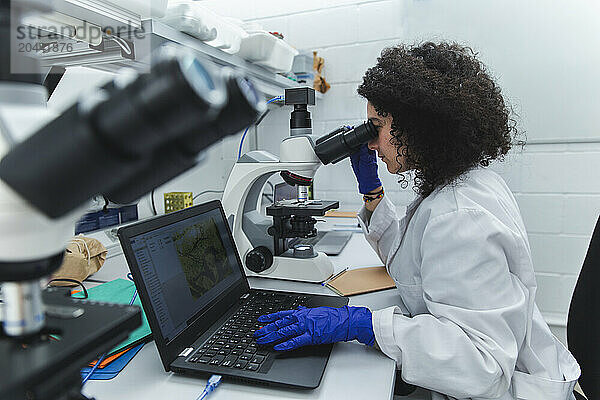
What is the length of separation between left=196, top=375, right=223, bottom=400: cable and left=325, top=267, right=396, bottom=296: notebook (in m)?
0.45

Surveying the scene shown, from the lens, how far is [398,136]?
3.08 feet

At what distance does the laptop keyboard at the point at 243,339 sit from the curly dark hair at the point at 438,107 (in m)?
0.43

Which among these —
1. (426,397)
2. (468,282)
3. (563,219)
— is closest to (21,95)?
(468,282)

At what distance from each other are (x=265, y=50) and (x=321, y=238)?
778 millimetres

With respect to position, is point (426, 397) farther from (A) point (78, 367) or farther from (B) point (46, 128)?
(B) point (46, 128)

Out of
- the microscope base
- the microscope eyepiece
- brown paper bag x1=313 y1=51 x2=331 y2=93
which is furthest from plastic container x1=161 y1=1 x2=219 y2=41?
brown paper bag x1=313 y1=51 x2=331 y2=93

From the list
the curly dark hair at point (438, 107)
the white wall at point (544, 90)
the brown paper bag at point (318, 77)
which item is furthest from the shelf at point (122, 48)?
the white wall at point (544, 90)

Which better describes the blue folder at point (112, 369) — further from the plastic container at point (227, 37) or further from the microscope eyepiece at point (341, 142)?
the plastic container at point (227, 37)

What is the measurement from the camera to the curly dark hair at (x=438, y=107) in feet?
2.77

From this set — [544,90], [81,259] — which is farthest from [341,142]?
[544,90]

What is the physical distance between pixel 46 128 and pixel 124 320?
0.18m

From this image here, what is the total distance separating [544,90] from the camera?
1.93 metres

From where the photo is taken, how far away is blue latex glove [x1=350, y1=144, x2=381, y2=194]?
1.27m

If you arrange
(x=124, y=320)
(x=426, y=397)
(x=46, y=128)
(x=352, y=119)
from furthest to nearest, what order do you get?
(x=352, y=119) < (x=426, y=397) < (x=124, y=320) < (x=46, y=128)
